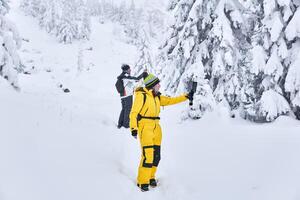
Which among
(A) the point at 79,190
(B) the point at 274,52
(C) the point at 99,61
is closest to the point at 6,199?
(A) the point at 79,190

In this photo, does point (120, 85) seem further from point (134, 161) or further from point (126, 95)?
point (134, 161)

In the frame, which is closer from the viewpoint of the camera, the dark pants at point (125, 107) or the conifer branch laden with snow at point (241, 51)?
the conifer branch laden with snow at point (241, 51)

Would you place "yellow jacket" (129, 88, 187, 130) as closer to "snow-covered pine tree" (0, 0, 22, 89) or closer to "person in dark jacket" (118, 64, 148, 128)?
"person in dark jacket" (118, 64, 148, 128)

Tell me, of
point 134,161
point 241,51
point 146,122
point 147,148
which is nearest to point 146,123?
point 146,122

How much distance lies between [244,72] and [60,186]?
10305 millimetres

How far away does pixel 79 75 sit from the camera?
44156mm

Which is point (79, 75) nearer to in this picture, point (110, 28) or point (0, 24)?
point (0, 24)

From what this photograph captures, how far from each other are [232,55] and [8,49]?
933 centimetres

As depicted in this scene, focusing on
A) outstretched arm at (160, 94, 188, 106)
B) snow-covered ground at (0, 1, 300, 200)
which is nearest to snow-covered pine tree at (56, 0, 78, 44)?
snow-covered ground at (0, 1, 300, 200)

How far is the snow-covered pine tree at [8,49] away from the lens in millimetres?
15462

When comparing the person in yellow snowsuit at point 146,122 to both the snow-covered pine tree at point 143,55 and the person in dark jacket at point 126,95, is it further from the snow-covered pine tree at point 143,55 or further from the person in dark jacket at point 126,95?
the snow-covered pine tree at point 143,55

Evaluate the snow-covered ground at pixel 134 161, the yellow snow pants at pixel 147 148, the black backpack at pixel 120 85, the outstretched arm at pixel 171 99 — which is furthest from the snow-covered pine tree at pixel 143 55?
the yellow snow pants at pixel 147 148

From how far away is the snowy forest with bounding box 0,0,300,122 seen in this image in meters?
11.5

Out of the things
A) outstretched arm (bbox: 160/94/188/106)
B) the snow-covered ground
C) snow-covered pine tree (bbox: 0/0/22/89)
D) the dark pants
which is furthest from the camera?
snow-covered pine tree (bbox: 0/0/22/89)
